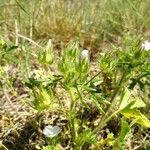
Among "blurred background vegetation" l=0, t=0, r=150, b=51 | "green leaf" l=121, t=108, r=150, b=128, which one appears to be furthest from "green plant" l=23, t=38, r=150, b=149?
"blurred background vegetation" l=0, t=0, r=150, b=51

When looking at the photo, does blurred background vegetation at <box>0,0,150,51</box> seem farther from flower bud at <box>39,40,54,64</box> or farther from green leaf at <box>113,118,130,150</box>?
green leaf at <box>113,118,130,150</box>

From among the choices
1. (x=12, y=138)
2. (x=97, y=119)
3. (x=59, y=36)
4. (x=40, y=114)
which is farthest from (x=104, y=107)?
(x=59, y=36)

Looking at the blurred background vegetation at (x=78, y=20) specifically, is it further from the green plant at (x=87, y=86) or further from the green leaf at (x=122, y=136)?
the green leaf at (x=122, y=136)

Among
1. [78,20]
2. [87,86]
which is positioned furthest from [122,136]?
[78,20]

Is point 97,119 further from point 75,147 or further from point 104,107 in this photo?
point 75,147

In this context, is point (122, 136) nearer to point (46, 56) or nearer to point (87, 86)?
point (87, 86)

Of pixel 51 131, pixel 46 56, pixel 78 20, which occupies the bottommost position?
pixel 51 131

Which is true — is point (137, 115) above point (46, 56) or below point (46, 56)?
below
